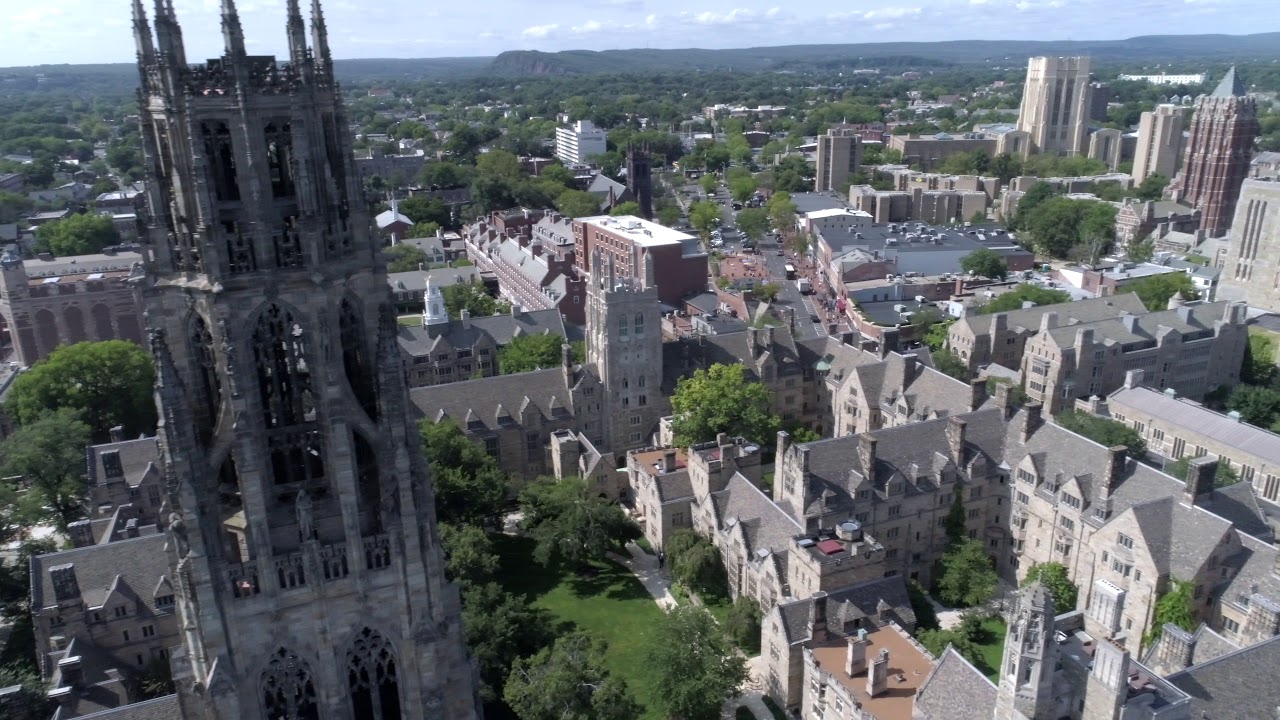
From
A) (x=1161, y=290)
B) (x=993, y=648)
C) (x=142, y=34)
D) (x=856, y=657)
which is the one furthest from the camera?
(x=1161, y=290)

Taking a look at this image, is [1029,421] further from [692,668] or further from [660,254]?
[660,254]

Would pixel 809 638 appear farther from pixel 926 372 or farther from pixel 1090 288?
pixel 1090 288

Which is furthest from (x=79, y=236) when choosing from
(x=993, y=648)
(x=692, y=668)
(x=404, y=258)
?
(x=993, y=648)

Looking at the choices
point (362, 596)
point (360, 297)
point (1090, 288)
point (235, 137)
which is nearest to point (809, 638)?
point (362, 596)

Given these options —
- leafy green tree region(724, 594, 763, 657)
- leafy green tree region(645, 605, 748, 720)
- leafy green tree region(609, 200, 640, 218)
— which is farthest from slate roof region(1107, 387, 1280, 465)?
leafy green tree region(609, 200, 640, 218)

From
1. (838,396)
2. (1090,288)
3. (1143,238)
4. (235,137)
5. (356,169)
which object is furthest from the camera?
(1143,238)

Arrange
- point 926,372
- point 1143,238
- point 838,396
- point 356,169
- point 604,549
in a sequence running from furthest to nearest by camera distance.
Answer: point 1143,238, point 838,396, point 926,372, point 604,549, point 356,169
